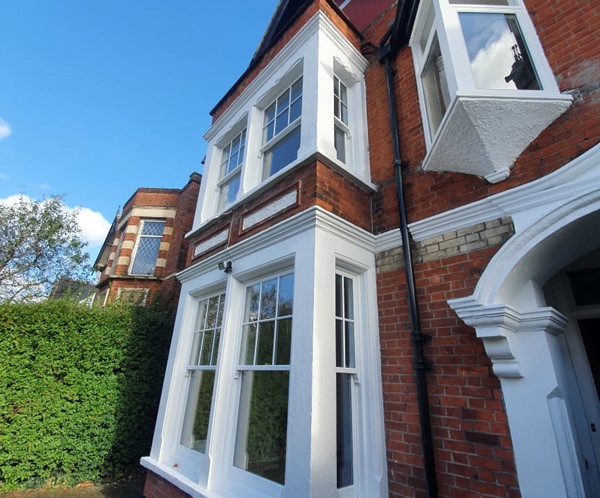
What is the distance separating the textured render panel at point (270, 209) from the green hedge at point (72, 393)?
4.04 meters

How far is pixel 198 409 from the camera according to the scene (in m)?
4.51

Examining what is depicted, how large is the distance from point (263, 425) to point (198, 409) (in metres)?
1.65

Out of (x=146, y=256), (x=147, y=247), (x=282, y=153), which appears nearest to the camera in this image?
(x=282, y=153)

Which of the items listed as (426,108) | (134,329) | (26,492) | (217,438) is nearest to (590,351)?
(426,108)

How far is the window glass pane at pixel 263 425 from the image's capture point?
307 cm

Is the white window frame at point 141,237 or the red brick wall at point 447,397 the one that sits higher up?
the white window frame at point 141,237

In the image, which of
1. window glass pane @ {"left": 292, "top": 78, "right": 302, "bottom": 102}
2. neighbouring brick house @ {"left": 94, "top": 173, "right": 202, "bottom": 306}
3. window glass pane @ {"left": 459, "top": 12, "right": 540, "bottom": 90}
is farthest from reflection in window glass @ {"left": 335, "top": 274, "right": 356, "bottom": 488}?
neighbouring brick house @ {"left": 94, "top": 173, "right": 202, "bottom": 306}

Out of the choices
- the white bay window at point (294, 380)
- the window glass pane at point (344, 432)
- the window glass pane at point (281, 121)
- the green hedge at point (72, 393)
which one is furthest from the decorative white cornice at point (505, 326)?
the green hedge at point (72, 393)

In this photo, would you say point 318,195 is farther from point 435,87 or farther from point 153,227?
point 153,227

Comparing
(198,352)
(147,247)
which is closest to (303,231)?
(198,352)

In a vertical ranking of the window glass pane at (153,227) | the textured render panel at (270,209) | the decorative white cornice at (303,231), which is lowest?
the decorative white cornice at (303,231)

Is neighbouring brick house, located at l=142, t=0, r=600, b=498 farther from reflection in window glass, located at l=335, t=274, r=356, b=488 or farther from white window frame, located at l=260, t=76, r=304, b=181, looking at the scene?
white window frame, located at l=260, t=76, r=304, b=181

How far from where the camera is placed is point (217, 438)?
346cm

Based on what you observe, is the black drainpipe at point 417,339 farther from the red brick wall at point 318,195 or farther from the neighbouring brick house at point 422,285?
the red brick wall at point 318,195
